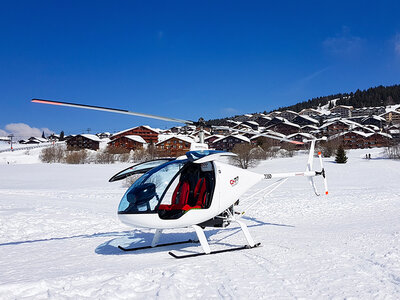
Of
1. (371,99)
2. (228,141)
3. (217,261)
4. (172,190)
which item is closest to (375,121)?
(371,99)

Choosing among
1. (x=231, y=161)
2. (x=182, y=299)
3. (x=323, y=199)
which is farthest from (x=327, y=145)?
(x=182, y=299)

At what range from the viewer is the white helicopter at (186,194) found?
5.52 m

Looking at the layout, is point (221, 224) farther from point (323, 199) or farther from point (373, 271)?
point (323, 199)

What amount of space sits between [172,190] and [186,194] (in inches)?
11.3

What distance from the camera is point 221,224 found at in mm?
6363

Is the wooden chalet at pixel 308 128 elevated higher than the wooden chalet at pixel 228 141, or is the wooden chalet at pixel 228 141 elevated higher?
the wooden chalet at pixel 308 128

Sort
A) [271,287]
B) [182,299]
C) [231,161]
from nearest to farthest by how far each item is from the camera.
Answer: [182,299] < [271,287] < [231,161]

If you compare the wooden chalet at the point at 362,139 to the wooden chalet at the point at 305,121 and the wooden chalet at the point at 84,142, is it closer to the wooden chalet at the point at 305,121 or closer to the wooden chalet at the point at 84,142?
the wooden chalet at the point at 305,121

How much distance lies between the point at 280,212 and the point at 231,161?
34.6 metres

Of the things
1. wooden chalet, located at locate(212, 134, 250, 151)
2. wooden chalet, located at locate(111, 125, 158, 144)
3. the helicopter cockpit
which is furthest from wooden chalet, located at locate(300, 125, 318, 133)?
the helicopter cockpit

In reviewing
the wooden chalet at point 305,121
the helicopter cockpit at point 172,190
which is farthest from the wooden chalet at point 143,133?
the helicopter cockpit at point 172,190

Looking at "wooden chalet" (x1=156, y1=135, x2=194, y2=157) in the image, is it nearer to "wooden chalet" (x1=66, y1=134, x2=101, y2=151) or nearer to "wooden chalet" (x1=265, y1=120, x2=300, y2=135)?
"wooden chalet" (x1=66, y1=134, x2=101, y2=151)

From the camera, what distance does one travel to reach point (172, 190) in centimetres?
605

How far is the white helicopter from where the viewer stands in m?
5.52
